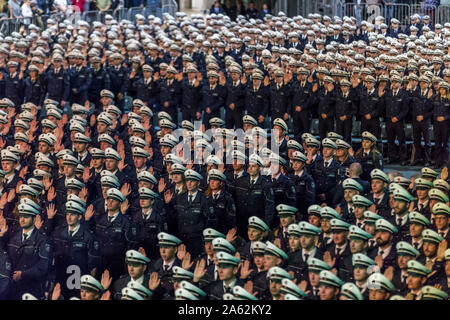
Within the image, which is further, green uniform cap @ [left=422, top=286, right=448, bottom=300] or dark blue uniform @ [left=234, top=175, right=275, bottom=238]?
dark blue uniform @ [left=234, top=175, right=275, bottom=238]

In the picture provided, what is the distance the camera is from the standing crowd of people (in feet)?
33.7

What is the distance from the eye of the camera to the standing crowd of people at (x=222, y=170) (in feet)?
33.7

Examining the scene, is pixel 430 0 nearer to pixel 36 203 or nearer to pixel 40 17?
pixel 40 17

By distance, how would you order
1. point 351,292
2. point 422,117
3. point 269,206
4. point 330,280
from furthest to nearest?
point 422,117
point 269,206
point 330,280
point 351,292

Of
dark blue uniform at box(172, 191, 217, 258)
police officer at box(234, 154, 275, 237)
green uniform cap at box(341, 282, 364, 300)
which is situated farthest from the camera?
police officer at box(234, 154, 275, 237)

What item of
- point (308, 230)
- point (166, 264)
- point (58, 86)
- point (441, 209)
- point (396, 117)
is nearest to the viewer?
point (308, 230)

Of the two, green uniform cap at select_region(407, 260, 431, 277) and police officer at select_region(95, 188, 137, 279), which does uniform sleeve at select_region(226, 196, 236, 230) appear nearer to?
police officer at select_region(95, 188, 137, 279)

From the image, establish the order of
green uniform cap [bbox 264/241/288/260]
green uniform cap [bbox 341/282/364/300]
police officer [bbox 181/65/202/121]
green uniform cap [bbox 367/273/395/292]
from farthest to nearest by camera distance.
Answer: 1. police officer [bbox 181/65/202/121]
2. green uniform cap [bbox 264/241/288/260]
3. green uniform cap [bbox 367/273/395/292]
4. green uniform cap [bbox 341/282/364/300]

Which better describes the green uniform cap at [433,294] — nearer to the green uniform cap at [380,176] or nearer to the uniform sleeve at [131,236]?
the green uniform cap at [380,176]

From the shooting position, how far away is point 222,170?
42.3 feet

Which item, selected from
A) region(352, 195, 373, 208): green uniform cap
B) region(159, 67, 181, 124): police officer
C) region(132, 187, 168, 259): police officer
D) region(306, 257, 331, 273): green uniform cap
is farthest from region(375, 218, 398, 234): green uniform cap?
region(159, 67, 181, 124): police officer

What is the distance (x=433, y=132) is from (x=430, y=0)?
35.7 feet

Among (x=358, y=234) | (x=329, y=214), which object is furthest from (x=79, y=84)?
(x=358, y=234)

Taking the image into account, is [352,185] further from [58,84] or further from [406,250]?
[58,84]
